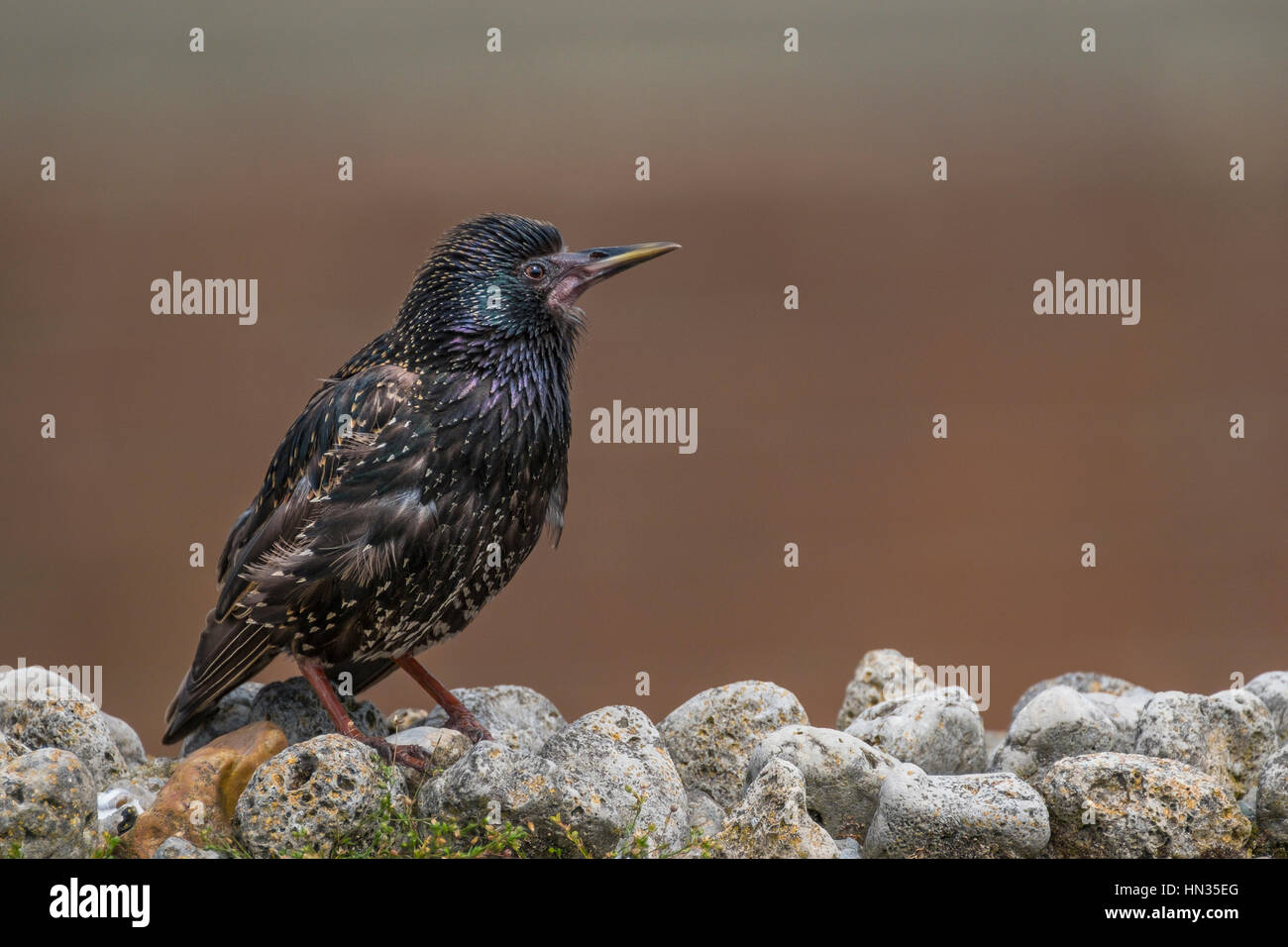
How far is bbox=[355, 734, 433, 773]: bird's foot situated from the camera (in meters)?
3.27

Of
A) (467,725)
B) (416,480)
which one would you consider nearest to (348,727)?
(467,725)

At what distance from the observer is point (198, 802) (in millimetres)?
2977

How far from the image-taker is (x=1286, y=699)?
3.79m

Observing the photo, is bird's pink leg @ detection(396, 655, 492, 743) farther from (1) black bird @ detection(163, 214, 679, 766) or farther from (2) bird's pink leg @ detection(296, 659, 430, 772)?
(2) bird's pink leg @ detection(296, 659, 430, 772)

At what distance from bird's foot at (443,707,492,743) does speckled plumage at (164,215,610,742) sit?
29cm

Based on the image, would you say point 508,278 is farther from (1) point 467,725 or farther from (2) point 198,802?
(2) point 198,802

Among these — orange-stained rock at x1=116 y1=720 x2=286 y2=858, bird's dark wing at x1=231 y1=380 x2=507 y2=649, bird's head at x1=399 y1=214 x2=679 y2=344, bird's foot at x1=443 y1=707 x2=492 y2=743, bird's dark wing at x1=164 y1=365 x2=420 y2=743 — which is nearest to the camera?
orange-stained rock at x1=116 y1=720 x2=286 y2=858

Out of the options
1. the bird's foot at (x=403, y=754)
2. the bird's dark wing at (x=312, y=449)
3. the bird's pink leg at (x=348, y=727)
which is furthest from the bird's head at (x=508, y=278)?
the bird's foot at (x=403, y=754)

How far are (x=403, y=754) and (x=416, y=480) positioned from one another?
721 millimetres

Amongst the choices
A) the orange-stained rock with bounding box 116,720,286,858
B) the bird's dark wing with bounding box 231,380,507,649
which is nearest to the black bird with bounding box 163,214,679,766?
the bird's dark wing with bounding box 231,380,507,649

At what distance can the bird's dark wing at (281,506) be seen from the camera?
11.1 ft

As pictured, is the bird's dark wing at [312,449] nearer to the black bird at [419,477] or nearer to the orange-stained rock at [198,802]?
the black bird at [419,477]
